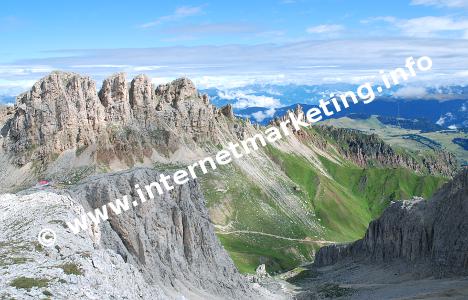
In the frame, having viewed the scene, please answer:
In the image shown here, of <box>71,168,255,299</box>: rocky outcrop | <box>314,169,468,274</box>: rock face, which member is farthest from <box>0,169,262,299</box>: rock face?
<box>314,169,468,274</box>: rock face

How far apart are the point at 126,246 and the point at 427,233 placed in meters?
60.7

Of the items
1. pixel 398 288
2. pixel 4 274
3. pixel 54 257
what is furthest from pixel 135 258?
pixel 398 288

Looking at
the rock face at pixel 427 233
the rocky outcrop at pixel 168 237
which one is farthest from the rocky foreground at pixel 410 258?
the rocky outcrop at pixel 168 237

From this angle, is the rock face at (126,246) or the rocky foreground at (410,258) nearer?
the rock face at (126,246)

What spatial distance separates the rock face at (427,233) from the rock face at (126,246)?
32897 mm

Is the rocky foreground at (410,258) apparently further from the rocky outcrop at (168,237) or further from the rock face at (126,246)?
the rocky outcrop at (168,237)

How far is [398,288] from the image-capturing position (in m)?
97.1

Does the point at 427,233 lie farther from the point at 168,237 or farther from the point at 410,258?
the point at 168,237

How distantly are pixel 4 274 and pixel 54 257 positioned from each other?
21.8 ft

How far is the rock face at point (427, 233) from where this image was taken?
99.3m

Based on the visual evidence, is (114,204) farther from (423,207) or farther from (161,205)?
(423,207)

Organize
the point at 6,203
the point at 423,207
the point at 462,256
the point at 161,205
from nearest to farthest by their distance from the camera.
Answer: the point at 6,203
the point at 161,205
the point at 462,256
the point at 423,207

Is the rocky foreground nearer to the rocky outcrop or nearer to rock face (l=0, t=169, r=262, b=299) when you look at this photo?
rock face (l=0, t=169, r=262, b=299)

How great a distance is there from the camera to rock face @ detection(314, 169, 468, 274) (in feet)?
326
